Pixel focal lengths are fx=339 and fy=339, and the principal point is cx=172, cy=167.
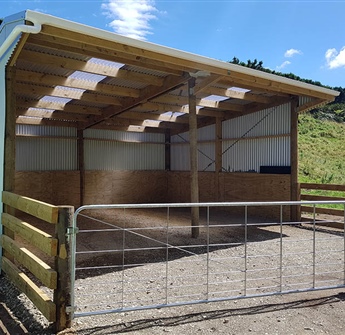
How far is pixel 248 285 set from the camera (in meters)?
3.93

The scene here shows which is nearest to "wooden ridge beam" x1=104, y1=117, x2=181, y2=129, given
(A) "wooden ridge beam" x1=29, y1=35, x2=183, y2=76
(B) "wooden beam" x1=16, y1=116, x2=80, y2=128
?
(B) "wooden beam" x1=16, y1=116, x2=80, y2=128

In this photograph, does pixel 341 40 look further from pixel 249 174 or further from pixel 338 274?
pixel 338 274

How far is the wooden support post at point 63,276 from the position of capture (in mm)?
2748

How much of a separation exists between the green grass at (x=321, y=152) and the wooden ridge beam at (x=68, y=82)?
27.2ft

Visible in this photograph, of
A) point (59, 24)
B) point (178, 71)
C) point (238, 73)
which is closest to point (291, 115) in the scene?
point (238, 73)

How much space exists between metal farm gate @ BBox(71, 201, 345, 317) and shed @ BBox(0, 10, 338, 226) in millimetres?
1314

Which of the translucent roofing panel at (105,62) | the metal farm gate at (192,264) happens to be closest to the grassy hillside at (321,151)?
the metal farm gate at (192,264)

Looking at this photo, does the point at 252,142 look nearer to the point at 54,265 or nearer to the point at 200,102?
the point at 200,102

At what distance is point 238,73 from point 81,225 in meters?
4.96

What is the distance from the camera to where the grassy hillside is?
15.7m

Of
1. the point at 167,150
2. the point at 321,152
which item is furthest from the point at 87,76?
the point at 321,152

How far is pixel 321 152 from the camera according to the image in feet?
64.7

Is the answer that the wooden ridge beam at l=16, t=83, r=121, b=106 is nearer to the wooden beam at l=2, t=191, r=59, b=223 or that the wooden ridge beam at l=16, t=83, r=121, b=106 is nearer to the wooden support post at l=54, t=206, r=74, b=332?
the wooden beam at l=2, t=191, r=59, b=223

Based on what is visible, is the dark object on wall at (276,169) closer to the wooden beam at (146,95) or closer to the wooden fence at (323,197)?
the wooden fence at (323,197)
